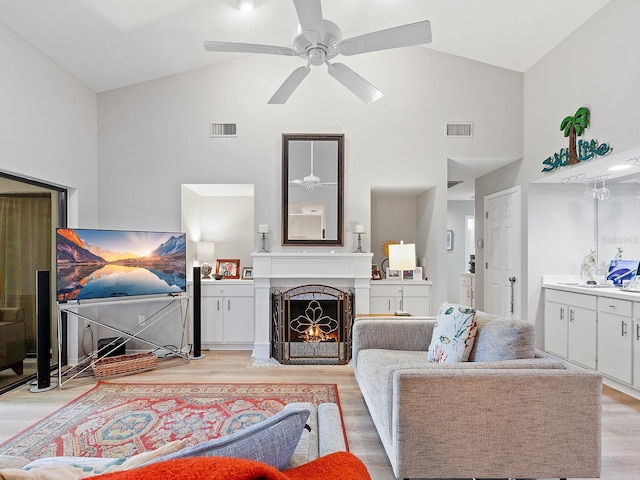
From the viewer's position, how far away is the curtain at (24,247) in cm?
320

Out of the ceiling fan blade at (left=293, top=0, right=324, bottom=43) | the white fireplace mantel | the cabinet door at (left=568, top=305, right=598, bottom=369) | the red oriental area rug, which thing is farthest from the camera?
the white fireplace mantel

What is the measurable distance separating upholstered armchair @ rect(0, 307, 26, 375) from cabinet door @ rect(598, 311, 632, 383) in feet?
17.2

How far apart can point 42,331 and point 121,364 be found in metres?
0.77

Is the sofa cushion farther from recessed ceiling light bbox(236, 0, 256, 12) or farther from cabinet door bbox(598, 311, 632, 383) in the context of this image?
recessed ceiling light bbox(236, 0, 256, 12)

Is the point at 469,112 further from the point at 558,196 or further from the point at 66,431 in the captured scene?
the point at 66,431

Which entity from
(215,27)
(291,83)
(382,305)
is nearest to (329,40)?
(291,83)

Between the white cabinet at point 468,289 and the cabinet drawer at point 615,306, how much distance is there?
2751mm

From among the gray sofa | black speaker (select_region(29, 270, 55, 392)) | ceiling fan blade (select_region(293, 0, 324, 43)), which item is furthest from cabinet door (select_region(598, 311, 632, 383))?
black speaker (select_region(29, 270, 55, 392))

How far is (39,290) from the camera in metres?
3.14

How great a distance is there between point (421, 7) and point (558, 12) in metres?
1.20

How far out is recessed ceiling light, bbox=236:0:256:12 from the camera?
3.31 meters

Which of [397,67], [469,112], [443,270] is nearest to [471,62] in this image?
[469,112]

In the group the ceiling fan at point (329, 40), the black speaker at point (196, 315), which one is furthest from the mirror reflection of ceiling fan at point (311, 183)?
the ceiling fan at point (329, 40)

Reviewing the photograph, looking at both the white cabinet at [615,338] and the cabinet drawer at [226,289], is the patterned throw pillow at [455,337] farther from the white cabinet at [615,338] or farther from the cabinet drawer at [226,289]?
the cabinet drawer at [226,289]
